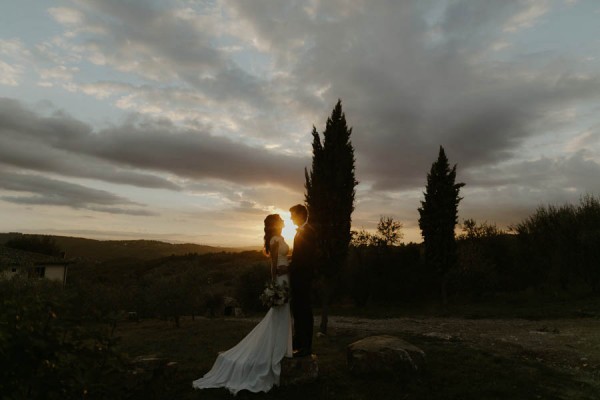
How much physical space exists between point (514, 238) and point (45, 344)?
34.1 m

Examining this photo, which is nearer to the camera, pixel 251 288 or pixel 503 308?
pixel 503 308

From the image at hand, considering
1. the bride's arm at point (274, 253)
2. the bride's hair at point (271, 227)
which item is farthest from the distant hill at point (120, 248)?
the bride's arm at point (274, 253)

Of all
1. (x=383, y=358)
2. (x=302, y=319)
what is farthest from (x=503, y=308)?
(x=302, y=319)

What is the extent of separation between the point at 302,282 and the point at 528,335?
10.4m

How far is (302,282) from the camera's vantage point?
8203 mm

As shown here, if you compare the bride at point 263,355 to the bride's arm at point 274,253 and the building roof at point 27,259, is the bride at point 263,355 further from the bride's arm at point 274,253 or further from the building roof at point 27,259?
the building roof at point 27,259

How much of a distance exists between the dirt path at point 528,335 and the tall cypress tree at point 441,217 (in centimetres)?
669

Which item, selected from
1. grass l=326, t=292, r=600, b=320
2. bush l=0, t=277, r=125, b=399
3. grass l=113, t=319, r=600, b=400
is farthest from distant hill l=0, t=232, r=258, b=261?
bush l=0, t=277, r=125, b=399

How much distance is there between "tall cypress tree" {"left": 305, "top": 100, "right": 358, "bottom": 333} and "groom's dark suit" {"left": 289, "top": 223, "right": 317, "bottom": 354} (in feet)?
25.2

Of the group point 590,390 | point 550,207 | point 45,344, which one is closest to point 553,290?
point 550,207

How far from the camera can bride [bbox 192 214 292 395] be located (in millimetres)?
7219

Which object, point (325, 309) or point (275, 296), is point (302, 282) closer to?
point (275, 296)

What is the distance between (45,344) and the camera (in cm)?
290

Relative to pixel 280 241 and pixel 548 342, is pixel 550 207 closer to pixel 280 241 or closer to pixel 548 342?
pixel 548 342
